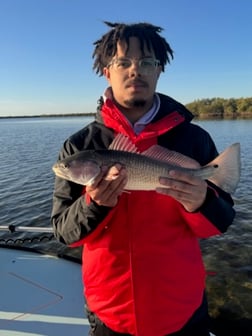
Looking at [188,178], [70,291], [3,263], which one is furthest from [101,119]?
[3,263]

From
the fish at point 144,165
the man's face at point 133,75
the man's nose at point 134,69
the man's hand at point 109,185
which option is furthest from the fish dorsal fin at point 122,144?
the man's nose at point 134,69

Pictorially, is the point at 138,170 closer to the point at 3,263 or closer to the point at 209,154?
the point at 209,154

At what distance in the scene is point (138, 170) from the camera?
8.21ft

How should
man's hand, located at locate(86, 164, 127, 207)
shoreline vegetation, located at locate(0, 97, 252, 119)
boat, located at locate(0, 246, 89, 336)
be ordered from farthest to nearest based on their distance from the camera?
shoreline vegetation, located at locate(0, 97, 252, 119) < boat, located at locate(0, 246, 89, 336) < man's hand, located at locate(86, 164, 127, 207)

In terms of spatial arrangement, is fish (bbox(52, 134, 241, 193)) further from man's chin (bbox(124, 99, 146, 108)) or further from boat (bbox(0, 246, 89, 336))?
boat (bbox(0, 246, 89, 336))

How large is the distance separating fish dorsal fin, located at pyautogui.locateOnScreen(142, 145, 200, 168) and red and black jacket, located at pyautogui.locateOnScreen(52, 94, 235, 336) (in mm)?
176

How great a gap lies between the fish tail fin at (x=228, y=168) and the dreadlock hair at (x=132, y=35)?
40.1 inches

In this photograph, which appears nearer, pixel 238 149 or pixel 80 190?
pixel 238 149

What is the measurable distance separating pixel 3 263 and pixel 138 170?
4817 millimetres

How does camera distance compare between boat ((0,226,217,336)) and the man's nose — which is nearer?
the man's nose

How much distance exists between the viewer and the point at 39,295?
5.16 meters

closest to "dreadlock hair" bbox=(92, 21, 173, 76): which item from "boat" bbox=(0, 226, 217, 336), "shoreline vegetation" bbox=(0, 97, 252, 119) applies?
"boat" bbox=(0, 226, 217, 336)

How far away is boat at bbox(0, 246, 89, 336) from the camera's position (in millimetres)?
4363

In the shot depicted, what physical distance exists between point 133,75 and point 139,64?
129 mm
